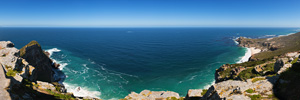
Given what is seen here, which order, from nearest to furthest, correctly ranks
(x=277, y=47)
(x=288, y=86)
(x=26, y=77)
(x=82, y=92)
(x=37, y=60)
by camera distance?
(x=288, y=86)
(x=26, y=77)
(x=82, y=92)
(x=37, y=60)
(x=277, y=47)

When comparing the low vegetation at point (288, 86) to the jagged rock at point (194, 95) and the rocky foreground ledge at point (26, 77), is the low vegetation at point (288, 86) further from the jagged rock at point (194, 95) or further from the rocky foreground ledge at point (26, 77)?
the rocky foreground ledge at point (26, 77)

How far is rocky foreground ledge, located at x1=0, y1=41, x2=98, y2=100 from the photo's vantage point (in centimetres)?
1402

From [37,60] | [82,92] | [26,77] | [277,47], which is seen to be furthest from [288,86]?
[277,47]

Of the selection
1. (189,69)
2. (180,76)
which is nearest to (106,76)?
(180,76)

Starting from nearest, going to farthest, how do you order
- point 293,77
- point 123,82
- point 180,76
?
point 293,77 < point 123,82 < point 180,76

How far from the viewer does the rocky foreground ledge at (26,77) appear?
14.0 meters

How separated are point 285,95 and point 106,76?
7124 cm

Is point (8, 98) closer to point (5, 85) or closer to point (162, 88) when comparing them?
point (5, 85)

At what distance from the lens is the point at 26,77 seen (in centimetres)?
2464

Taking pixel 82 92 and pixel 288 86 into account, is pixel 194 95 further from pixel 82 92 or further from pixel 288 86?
pixel 82 92

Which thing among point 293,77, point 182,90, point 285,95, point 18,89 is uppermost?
point 293,77

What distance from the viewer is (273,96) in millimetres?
12133

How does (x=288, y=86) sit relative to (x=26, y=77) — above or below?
above

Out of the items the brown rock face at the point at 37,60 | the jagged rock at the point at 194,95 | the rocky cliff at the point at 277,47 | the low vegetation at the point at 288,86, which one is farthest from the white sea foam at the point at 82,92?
the rocky cliff at the point at 277,47
